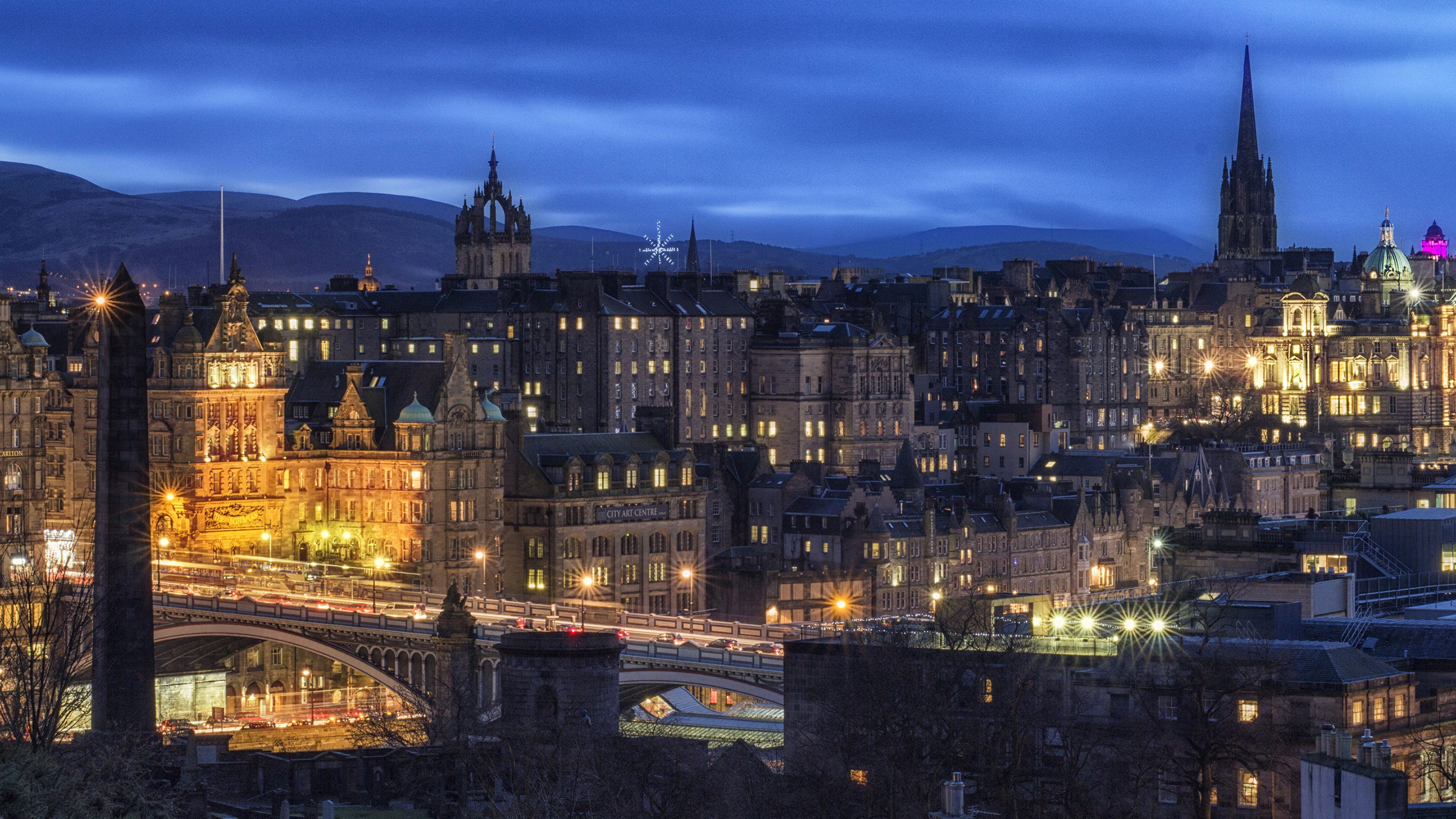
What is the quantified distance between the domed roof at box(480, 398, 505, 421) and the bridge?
27.0 m

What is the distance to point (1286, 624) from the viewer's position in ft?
349

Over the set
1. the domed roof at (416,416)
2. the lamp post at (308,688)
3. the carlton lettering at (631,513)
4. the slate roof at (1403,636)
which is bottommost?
the lamp post at (308,688)

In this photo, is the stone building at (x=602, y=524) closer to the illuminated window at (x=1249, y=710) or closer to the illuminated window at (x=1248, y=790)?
the illuminated window at (x=1249, y=710)

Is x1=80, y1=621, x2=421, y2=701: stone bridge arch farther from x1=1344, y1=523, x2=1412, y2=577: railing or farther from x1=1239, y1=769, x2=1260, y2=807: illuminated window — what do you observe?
x1=1239, y1=769, x2=1260, y2=807: illuminated window

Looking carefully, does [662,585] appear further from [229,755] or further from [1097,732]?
[1097,732]

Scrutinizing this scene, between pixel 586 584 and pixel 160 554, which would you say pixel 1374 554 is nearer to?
pixel 586 584

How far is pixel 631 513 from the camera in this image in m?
184

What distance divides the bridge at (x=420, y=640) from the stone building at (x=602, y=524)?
966 inches

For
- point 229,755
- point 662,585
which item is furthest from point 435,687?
point 662,585

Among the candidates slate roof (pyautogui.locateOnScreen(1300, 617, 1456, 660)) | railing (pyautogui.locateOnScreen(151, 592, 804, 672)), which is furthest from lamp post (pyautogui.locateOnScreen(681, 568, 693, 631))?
slate roof (pyautogui.locateOnScreen(1300, 617, 1456, 660))

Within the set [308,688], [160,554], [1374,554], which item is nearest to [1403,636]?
[1374,554]

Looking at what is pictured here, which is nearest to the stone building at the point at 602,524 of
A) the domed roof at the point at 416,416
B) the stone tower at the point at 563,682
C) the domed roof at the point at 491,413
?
the domed roof at the point at 491,413

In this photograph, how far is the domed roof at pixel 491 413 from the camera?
18062 centimetres

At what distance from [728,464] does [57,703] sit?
104621 millimetres
